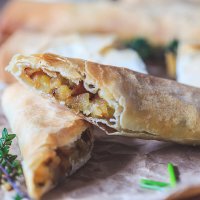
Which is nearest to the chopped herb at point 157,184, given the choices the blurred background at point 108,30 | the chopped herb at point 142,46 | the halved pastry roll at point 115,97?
the halved pastry roll at point 115,97

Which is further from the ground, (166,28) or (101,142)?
(166,28)

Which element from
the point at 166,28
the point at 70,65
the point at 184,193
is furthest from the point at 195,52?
the point at 184,193

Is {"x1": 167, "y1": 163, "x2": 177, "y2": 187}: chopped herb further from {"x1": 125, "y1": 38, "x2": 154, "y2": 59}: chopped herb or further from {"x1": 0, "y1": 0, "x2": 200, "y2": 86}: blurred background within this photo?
{"x1": 125, "y1": 38, "x2": 154, "y2": 59}: chopped herb

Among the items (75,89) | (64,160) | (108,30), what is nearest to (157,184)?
(64,160)

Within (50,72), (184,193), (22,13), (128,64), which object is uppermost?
(22,13)

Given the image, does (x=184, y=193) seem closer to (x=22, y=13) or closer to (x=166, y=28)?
(x=166, y=28)

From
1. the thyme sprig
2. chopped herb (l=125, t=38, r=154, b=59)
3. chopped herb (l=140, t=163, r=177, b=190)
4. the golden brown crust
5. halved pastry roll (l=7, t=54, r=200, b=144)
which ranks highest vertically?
the golden brown crust

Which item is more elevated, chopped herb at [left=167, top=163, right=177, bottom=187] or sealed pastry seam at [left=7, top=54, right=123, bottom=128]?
A: sealed pastry seam at [left=7, top=54, right=123, bottom=128]

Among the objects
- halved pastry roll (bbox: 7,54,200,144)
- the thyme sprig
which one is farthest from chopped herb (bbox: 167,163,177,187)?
the thyme sprig
